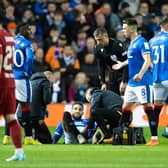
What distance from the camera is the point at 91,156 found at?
43.5ft

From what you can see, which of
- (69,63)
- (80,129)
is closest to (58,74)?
(69,63)

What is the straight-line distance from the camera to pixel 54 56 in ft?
81.7

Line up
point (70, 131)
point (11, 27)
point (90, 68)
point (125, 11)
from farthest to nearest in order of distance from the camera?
point (125, 11), point (90, 68), point (11, 27), point (70, 131)

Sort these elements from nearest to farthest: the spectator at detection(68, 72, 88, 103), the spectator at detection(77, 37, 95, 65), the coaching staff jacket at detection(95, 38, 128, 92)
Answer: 1. the coaching staff jacket at detection(95, 38, 128, 92)
2. the spectator at detection(68, 72, 88, 103)
3. the spectator at detection(77, 37, 95, 65)

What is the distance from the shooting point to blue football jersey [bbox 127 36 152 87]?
15625 millimetres

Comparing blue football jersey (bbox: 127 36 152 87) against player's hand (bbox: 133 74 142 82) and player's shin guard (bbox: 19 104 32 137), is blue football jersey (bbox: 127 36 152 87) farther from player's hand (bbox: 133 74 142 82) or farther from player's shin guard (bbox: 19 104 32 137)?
player's shin guard (bbox: 19 104 32 137)

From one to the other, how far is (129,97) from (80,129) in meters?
1.92

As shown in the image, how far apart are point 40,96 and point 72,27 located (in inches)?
377

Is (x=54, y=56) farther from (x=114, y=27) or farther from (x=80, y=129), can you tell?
(x=80, y=129)

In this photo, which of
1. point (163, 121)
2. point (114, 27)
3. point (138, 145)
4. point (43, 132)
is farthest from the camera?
point (114, 27)

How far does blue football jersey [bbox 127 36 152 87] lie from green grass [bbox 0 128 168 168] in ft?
3.89

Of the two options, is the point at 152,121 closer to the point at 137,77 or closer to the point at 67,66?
the point at 137,77

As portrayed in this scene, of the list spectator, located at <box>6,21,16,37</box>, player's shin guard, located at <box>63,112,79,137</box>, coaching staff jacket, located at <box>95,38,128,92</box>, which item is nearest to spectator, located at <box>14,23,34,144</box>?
player's shin guard, located at <box>63,112,79,137</box>

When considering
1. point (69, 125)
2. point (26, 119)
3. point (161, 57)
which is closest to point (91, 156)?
point (26, 119)
